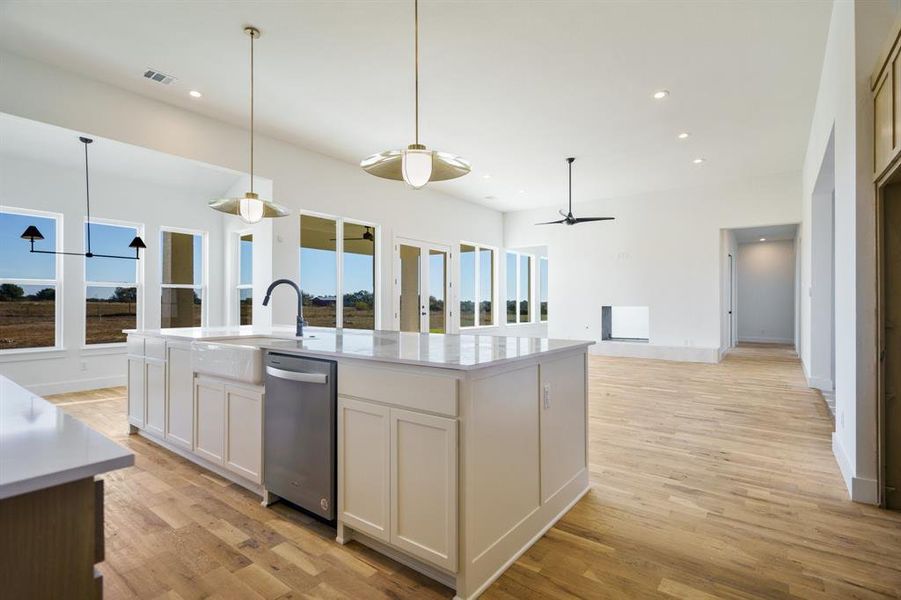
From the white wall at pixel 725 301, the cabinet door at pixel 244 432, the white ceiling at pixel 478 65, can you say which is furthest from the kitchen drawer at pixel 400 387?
the white wall at pixel 725 301

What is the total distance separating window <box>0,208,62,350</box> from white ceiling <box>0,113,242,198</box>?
786 mm

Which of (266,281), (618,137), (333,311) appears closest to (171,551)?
(266,281)

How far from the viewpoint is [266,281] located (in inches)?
230

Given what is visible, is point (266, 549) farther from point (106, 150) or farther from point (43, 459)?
point (106, 150)

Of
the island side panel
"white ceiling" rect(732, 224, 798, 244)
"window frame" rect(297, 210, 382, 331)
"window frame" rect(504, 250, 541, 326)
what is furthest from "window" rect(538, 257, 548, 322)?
the island side panel

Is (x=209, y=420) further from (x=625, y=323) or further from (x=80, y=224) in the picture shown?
(x=625, y=323)

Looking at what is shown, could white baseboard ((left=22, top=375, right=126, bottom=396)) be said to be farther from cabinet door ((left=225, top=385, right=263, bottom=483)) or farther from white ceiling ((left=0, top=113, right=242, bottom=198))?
cabinet door ((left=225, top=385, right=263, bottom=483))

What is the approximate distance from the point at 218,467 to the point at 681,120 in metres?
5.87

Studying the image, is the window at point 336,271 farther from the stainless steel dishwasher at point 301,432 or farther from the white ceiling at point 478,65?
the stainless steel dishwasher at point 301,432

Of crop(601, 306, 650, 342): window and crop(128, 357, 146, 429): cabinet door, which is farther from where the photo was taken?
crop(601, 306, 650, 342): window

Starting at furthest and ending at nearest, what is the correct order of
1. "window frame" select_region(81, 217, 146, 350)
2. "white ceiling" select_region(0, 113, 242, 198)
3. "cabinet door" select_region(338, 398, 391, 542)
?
"window frame" select_region(81, 217, 146, 350) → "white ceiling" select_region(0, 113, 242, 198) → "cabinet door" select_region(338, 398, 391, 542)

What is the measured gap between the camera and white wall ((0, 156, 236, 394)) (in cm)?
539

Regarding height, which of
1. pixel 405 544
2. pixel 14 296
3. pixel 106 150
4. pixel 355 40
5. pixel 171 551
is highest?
pixel 355 40

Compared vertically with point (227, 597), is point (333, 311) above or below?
above
